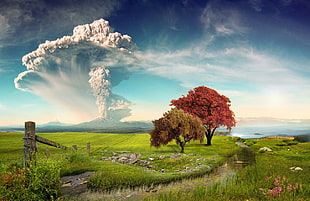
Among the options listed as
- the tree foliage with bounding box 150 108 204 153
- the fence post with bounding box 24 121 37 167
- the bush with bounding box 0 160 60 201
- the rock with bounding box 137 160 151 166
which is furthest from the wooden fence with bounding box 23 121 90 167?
the tree foliage with bounding box 150 108 204 153

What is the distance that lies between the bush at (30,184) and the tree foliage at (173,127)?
14.4 meters

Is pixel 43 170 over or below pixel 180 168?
over

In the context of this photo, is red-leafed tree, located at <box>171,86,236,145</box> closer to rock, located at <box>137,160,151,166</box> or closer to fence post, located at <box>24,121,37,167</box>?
rock, located at <box>137,160,151,166</box>

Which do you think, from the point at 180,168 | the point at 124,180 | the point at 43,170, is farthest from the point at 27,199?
the point at 180,168

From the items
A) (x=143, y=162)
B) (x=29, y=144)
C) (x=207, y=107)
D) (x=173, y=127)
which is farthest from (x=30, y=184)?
(x=207, y=107)

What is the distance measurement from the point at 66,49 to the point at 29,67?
17190mm

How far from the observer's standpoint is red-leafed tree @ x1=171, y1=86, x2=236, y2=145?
101ft

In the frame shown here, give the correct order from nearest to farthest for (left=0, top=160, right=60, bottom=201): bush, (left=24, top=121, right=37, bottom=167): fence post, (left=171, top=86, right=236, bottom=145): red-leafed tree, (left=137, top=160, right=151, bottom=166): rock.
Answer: (left=0, top=160, right=60, bottom=201): bush, (left=24, top=121, right=37, bottom=167): fence post, (left=137, top=160, right=151, bottom=166): rock, (left=171, top=86, right=236, bottom=145): red-leafed tree

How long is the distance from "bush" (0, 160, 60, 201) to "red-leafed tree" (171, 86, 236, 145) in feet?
81.6

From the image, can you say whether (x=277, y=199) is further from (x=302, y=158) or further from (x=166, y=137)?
(x=166, y=137)

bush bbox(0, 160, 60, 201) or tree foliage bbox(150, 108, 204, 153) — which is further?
tree foliage bbox(150, 108, 204, 153)

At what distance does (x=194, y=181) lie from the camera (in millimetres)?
11492

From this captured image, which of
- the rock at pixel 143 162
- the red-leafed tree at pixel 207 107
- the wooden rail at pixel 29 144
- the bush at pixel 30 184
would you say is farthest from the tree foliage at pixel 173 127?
the bush at pixel 30 184

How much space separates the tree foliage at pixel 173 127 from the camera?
851 inches
